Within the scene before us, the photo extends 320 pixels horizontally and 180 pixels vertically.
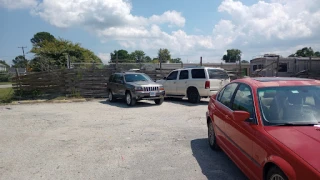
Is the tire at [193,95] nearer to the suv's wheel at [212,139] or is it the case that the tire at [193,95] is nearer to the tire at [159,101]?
the tire at [159,101]

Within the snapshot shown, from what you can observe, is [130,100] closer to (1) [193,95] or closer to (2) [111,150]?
(1) [193,95]

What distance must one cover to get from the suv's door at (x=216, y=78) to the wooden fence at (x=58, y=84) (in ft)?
24.6

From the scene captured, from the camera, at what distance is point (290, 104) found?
3781mm

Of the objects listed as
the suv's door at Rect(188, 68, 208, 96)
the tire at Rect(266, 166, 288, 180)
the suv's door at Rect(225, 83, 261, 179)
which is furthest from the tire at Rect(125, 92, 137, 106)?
Result: the tire at Rect(266, 166, 288, 180)

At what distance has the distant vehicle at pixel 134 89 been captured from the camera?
1269 cm

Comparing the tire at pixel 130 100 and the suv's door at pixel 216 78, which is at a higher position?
the suv's door at pixel 216 78

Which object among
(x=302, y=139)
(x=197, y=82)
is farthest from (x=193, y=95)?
(x=302, y=139)

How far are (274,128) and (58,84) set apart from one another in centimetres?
1536

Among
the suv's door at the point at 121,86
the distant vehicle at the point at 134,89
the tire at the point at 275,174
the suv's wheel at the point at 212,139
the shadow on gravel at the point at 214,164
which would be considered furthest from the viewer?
the suv's door at the point at 121,86

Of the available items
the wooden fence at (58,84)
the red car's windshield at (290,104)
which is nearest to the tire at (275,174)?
the red car's windshield at (290,104)

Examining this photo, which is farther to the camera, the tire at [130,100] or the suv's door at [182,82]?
the suv's door at [182,82]

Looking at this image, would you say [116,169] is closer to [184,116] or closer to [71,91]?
[184,116]

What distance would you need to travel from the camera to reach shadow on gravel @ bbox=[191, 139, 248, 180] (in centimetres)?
435

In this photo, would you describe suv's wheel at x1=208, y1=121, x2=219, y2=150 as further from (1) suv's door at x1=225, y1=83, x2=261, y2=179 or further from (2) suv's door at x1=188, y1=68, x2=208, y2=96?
(2) suv's door at x1=188, y1=68, x2=208, y2=96
